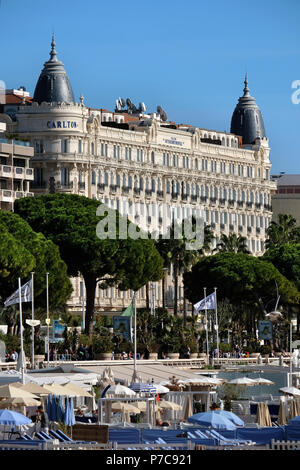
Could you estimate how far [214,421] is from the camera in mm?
42250

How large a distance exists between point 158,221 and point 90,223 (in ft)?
118

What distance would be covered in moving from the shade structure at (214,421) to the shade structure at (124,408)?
25.2 ft

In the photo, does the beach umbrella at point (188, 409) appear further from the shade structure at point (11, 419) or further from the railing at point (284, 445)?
the railing at point (284, 445)

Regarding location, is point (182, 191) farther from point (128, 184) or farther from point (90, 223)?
point (90, 223)

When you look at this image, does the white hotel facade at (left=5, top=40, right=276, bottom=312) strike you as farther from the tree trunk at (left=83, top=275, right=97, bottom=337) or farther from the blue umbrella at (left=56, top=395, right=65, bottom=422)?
A: the blue umbrella at (left=56, top=395, right=65, bottom=422)

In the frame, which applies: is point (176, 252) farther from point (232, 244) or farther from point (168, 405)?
point (168, 405)

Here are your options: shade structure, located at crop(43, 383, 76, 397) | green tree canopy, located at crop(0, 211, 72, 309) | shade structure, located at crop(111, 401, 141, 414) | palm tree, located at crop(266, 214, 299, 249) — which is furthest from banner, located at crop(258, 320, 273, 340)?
shade structure, located at crop(43, 383, 76, 397)

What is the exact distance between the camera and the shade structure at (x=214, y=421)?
42.2 m

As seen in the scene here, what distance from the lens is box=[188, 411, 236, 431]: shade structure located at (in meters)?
42.2

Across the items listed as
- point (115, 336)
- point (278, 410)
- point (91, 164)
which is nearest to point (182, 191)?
point (91, 164)

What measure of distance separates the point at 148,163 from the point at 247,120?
29863 millimetres

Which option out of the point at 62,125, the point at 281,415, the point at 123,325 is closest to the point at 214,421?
the point at 281,415

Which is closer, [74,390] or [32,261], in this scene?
[74,390]

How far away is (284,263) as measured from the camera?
135000 millimetres
